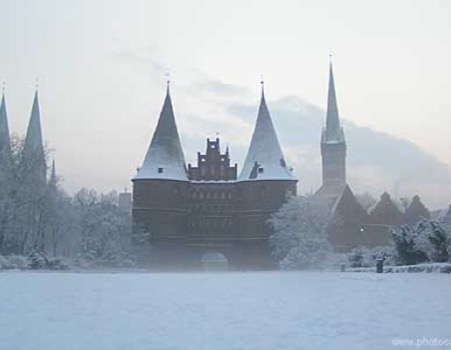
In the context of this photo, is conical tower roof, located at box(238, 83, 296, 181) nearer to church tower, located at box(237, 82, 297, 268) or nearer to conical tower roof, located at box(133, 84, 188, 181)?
church tower, located at box(237, 82, 297, 268)

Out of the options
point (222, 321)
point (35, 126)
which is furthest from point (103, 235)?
point (222, 321)

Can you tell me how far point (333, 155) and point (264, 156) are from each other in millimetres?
37789

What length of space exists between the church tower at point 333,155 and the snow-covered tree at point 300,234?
39508 millimetres

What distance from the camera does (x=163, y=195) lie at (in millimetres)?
64000

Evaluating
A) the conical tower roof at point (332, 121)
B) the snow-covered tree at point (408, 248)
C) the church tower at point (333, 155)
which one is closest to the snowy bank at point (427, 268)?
the snow-covered tree at point (408, 248)

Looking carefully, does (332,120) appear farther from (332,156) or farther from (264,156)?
(264,156)

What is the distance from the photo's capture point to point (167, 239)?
63656 millimetres

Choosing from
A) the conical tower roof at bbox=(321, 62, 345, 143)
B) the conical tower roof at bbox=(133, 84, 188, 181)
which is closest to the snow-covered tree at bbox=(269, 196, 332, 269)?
the conical tower roof at bbox=(133, 84, 188, 181)

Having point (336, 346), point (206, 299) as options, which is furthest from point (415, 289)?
point (336, 346)

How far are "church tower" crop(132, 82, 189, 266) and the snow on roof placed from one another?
262 inches

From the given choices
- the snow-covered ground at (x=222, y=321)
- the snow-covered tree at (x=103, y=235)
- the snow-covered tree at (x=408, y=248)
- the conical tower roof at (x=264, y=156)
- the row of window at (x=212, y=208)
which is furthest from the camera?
the row of window at (x=212, y=208)

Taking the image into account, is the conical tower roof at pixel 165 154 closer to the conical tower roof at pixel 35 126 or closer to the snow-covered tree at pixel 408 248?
the conical tower roof at pixel 35 126

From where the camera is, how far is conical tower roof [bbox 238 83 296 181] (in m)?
63.5

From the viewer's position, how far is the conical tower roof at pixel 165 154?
211ft
